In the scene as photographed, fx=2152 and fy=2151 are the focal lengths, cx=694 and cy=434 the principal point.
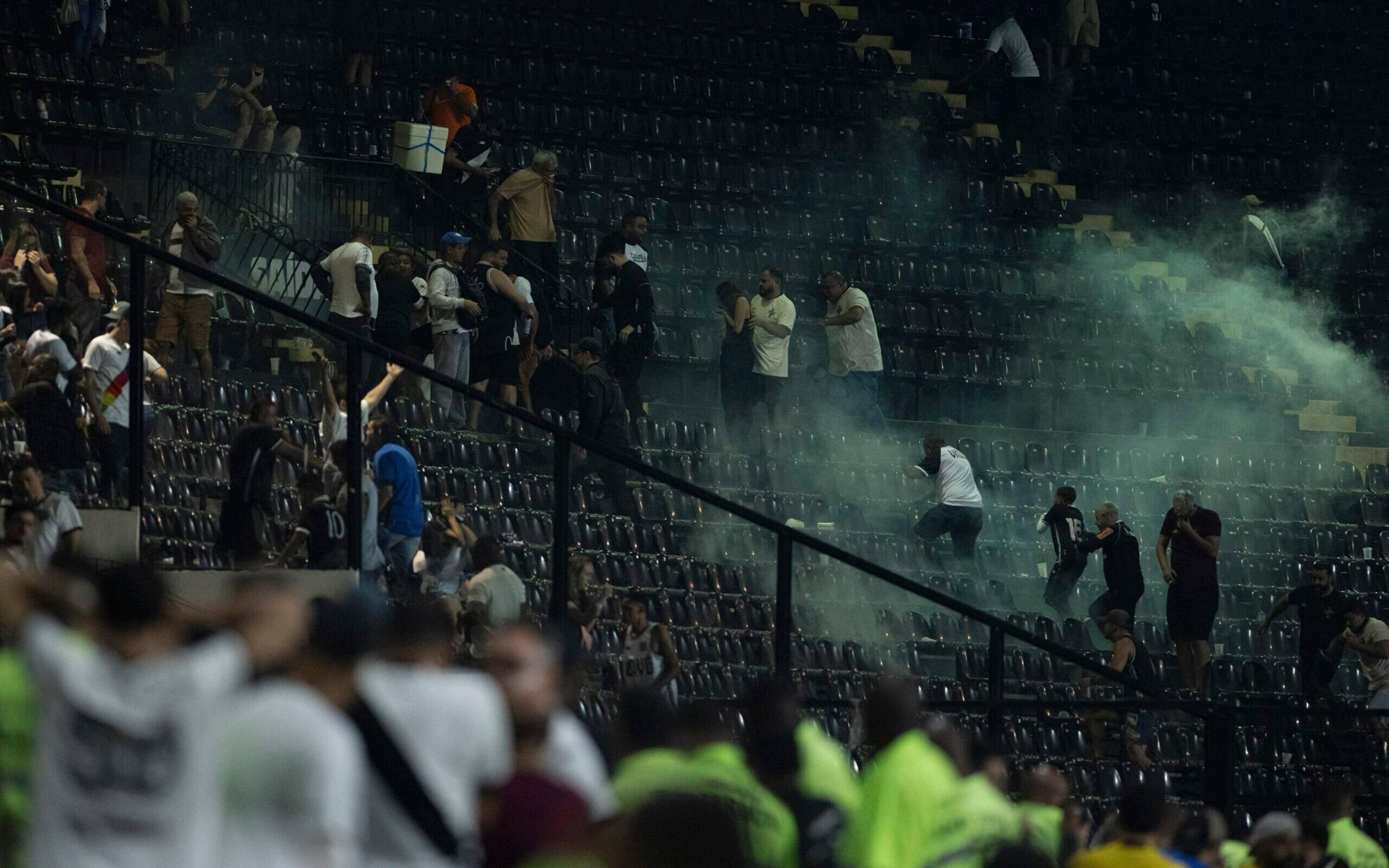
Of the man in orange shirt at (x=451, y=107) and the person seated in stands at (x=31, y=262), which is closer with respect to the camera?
the person seated in stands at (x=31, y=262)

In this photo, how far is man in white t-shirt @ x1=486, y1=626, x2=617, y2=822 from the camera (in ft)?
16.6

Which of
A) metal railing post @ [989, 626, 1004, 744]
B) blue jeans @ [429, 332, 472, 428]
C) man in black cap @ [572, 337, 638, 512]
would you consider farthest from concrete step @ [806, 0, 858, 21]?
metal railing post @ [989, 626, 1004, 744]

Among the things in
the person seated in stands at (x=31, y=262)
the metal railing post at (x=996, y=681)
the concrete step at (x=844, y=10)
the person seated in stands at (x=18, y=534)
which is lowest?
the metal railing post at (x=996, y=681)

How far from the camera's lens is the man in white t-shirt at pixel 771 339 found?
1700 cm

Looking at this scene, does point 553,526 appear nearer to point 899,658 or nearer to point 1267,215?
point 899,658

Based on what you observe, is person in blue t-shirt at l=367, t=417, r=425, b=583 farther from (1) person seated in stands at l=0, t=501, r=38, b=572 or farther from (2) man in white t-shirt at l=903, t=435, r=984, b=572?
(2) man in white t-shirt at l=903, t=435, r=984, b=572

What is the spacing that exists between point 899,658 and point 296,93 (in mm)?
8999

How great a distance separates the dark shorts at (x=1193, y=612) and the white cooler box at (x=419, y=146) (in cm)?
702

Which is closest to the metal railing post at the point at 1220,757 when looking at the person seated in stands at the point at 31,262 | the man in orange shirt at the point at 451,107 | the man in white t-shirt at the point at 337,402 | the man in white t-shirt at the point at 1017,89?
the man in white t-shirt at the point at 337,402

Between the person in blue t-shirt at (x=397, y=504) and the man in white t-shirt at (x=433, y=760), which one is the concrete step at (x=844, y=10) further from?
the man in white t-shirt at (x=433, y=760)

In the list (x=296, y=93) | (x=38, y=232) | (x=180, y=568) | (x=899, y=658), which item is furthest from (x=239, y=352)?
(x=296, y=93)

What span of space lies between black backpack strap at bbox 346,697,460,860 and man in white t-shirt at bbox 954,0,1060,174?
18.0 metres

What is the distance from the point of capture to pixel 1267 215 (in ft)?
72.8

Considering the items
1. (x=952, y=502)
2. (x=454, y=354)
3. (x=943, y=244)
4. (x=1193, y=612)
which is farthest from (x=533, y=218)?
Result: (x=1193, y=612)
